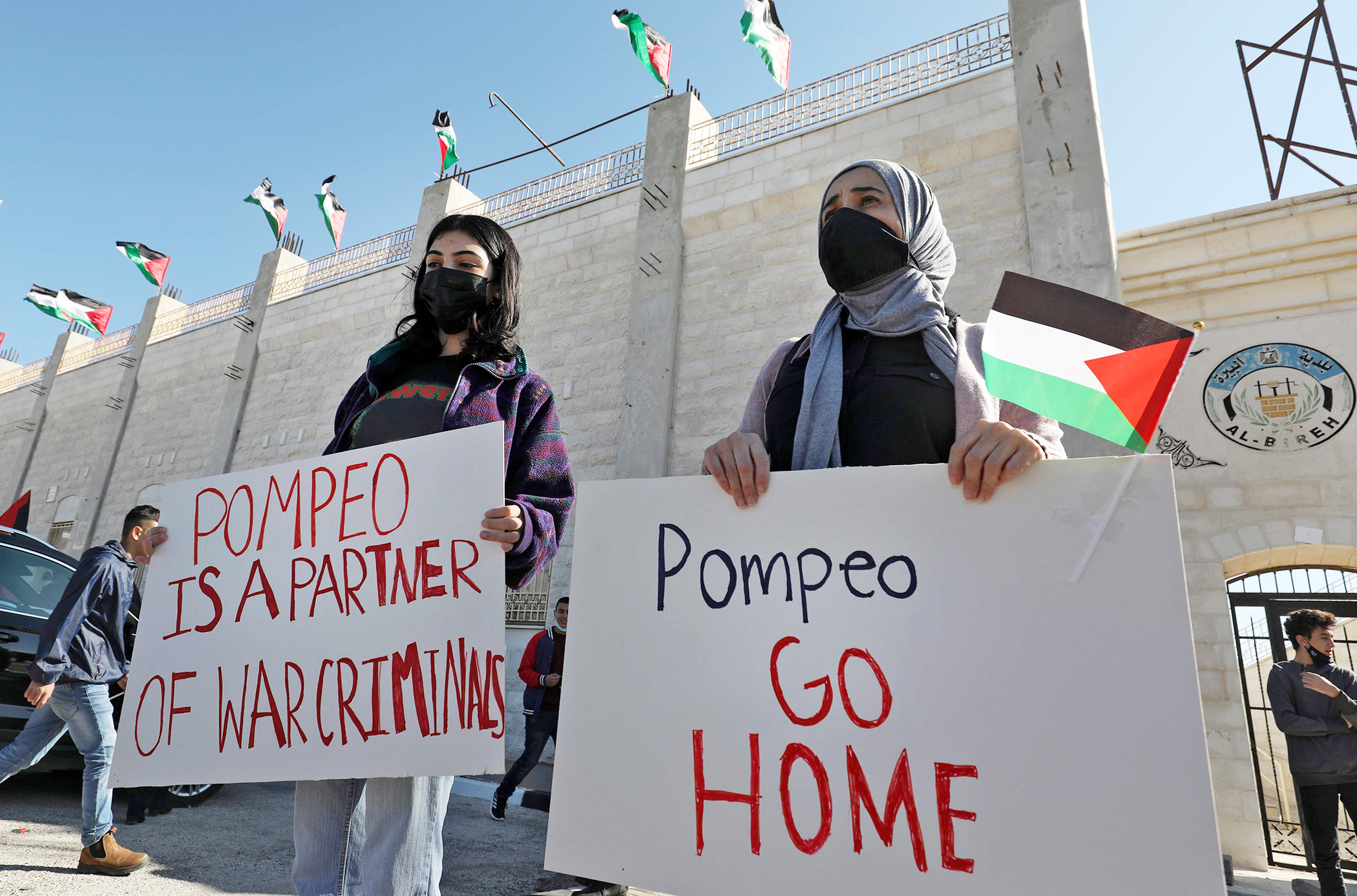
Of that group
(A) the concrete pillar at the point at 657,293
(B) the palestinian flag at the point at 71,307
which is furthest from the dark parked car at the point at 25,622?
(B) the palestinian flag at the point at 71,307

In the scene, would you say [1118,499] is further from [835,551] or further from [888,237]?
[888,237]

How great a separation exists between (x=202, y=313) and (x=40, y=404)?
6468 millimetres

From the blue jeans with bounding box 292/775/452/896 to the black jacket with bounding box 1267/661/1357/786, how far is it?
5032 millimetres

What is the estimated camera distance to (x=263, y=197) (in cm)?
1463

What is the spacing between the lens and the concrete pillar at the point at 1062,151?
6.41 m

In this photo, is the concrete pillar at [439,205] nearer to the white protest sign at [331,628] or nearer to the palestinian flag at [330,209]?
the palestinian flag at [330,209]

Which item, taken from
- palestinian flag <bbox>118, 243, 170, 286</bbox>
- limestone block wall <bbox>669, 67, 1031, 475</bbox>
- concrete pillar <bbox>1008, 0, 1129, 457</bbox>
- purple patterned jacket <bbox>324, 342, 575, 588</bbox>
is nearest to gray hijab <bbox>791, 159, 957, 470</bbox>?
purple patterned jacket <bbox>324, 342, 575, 588</bbox>

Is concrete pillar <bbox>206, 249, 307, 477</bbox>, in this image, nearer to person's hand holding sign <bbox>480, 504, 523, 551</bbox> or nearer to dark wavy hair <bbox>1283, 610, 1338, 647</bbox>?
person's hand holding sign <bbox>480, 504, 523, 551</bbox>

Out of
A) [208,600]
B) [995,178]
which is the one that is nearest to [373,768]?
[208,600]

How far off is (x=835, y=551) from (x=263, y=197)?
661 inches

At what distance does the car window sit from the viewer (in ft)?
14.8

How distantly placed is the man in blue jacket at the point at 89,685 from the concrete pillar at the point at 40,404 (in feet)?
62.6

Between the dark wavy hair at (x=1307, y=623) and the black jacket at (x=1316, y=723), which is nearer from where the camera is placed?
the black jacket at (x=1316, y=723)

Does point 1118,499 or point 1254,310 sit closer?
point 1118,499
